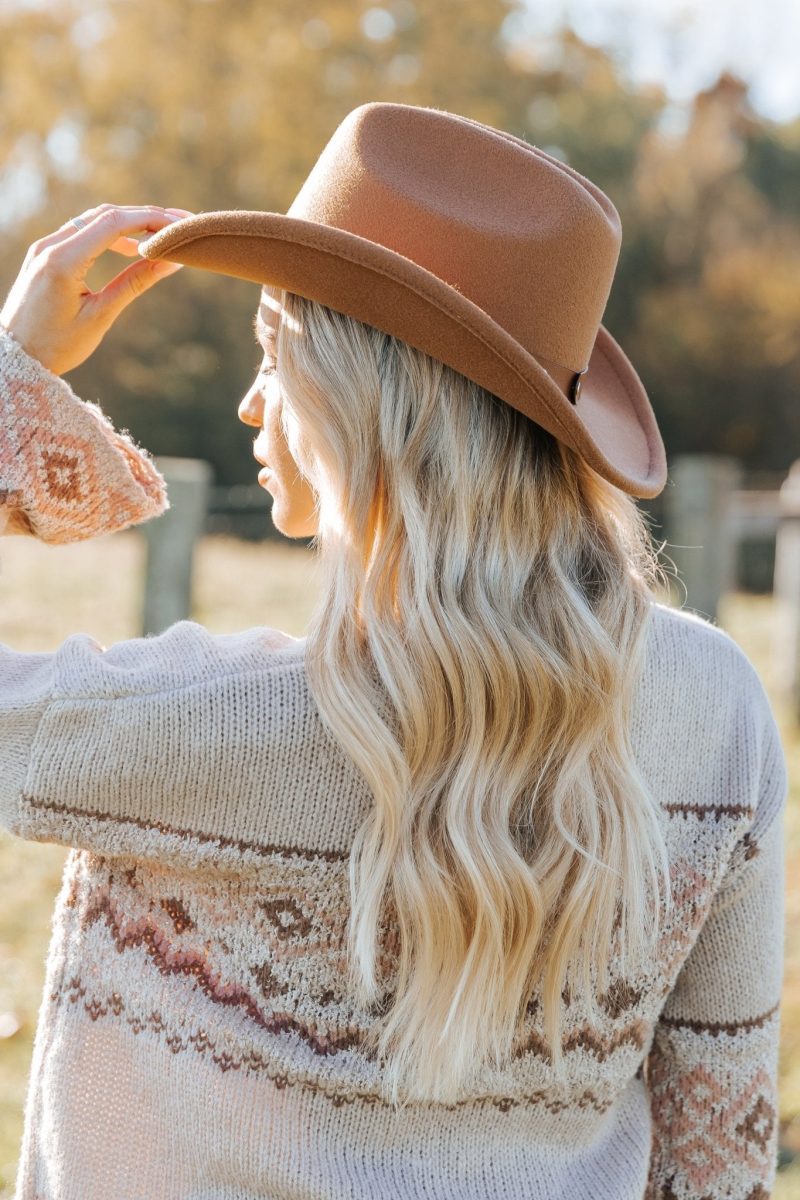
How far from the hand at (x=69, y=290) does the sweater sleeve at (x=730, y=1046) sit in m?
1.09

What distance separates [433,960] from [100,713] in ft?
1.55

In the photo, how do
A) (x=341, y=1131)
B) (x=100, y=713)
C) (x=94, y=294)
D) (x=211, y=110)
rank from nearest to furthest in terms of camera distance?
1. (x=100, y=713)
2. (x=341, y=1131)
3. (x=94, y=294)
4. (x=211, y=110)

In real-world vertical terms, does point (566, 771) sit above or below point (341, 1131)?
above

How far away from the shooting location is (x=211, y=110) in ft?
58.1

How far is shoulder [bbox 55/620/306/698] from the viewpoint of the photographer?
1.28 meters

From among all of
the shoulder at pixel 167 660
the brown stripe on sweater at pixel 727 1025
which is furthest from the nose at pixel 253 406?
the brown stripe on sweater at pixel 727 1025

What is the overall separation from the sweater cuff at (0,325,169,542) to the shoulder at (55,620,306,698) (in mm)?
305

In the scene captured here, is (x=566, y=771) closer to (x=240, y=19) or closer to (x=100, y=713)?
(x=100, y=713)

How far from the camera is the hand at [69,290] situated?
155cm

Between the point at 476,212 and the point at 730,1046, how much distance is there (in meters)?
1.19

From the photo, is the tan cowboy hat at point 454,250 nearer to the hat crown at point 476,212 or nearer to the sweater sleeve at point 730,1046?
the hat crown at point 476,212

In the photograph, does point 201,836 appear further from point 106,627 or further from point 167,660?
point 106,627

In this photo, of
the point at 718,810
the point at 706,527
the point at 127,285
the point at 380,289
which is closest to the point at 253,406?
the point at 127,285

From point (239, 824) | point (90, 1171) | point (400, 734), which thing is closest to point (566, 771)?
point (400, 734)
